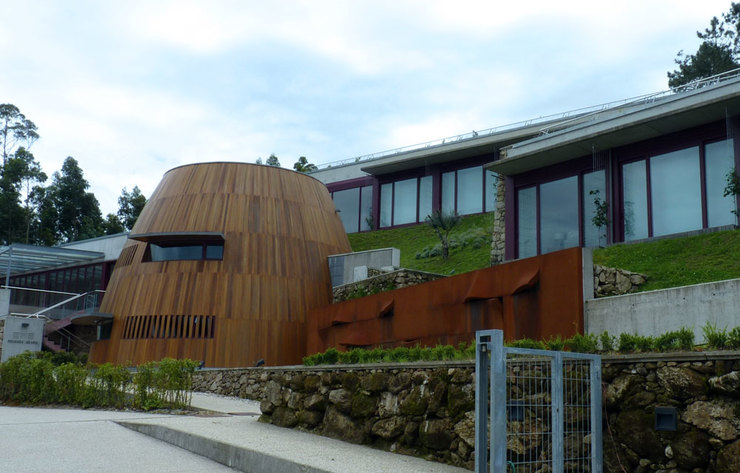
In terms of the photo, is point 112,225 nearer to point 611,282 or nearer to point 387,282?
point 387,282

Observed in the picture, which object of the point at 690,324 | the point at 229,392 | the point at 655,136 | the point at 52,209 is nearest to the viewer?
the point at 690,324

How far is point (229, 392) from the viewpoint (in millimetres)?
19391

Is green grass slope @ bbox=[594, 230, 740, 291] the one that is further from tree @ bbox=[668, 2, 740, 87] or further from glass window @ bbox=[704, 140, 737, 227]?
tree @ bbox=[668, 2, 740, 87]

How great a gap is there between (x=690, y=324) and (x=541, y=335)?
268 centimetres

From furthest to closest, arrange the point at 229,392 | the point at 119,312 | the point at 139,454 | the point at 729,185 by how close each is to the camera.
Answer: the point at 119,312, the point at 229,392, the point at 729,185, the point at 139,454

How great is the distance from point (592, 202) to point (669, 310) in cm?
839

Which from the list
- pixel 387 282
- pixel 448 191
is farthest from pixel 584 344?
pixel 448 191

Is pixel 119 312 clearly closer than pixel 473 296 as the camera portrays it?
No

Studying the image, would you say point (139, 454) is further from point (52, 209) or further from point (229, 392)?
point (52, 209)

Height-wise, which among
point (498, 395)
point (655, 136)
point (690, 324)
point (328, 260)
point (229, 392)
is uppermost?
point (655, 136)

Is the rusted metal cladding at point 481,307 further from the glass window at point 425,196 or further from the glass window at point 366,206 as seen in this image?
the glass window at point 366,206

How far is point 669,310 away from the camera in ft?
30.5

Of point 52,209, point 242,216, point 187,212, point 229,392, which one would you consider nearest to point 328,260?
point 242,216

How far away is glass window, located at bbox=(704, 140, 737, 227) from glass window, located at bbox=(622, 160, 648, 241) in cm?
148
